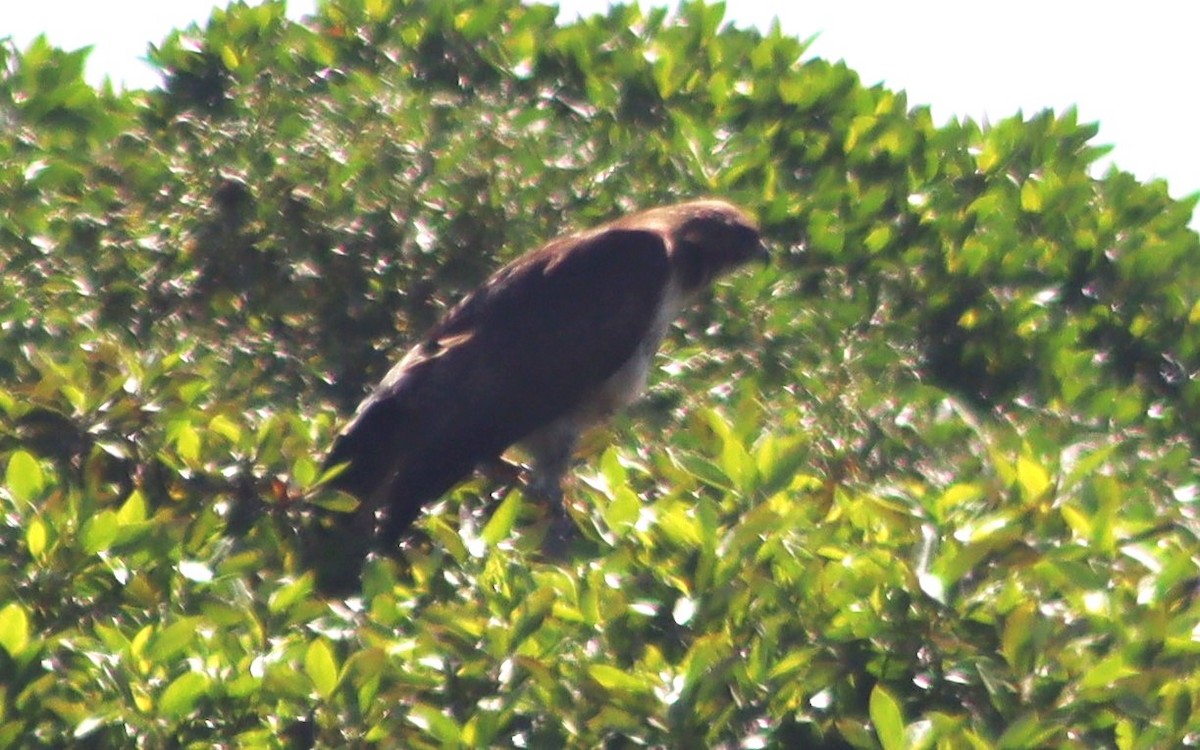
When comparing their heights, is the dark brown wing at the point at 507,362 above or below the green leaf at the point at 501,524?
below

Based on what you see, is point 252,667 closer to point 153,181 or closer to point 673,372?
point 673,372

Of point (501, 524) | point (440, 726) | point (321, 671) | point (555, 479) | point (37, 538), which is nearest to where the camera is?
point (440, 726)

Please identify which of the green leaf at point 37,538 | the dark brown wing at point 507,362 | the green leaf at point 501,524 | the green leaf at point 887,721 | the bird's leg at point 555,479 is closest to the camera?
the green leaf at point 887,721

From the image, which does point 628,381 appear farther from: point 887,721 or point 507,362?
point 887,721

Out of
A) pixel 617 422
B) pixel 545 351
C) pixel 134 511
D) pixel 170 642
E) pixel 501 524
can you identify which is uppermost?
pixel 134 511

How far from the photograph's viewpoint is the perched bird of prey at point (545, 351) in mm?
6340

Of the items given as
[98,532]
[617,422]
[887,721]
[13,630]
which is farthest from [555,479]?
[887,721]

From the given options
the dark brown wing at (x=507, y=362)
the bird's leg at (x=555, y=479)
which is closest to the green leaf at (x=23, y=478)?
the bird's leg at (x=555, y=479)

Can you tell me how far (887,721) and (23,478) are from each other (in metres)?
2.01

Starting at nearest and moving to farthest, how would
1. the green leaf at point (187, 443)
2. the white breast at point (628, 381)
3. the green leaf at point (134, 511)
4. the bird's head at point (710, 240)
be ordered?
the green leaf at point (134, 511) → the green leaf at point (187, 443) → the white breast at point (628, 381) → the bird's head at point (710, 240)

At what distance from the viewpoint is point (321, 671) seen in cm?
366

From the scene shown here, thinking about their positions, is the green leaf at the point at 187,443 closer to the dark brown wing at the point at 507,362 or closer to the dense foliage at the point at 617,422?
the dense foliage at the point at 617,422

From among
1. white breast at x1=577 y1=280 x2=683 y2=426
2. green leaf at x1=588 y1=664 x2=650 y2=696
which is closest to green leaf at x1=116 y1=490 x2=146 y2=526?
green leaf at x1=588 y1=664 x2=650 y2=696

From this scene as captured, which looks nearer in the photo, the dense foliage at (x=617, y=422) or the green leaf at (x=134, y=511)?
the dense foliage at (x=617, y=422)
